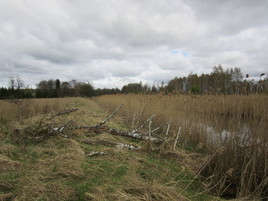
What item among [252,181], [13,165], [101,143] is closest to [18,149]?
[13,165]

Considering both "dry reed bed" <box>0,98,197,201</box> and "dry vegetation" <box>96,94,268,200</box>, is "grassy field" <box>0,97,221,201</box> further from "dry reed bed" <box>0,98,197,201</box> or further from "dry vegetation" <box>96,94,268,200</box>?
"dry vegetation" <box>96,94,268,200</box>

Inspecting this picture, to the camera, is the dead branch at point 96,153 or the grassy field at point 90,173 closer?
the grassy field at point 90,173

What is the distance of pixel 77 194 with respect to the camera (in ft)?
6.75

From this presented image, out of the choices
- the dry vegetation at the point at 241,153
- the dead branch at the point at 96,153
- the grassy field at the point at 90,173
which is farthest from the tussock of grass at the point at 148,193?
the dead branch at the point at 96,153

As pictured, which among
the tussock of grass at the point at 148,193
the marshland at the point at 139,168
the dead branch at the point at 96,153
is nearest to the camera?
the tussock of grass at the point at 148,193

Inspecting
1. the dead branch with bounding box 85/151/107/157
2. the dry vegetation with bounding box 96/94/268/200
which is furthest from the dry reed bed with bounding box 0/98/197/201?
the dry vegetation with bounding box 96/94/268/200

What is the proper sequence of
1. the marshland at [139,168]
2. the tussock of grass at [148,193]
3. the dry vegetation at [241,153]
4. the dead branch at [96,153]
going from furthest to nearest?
the dead branch at [96,153]
the dry vegetation at [241,153]
the marshland at [139,168]
the tussock of grass at [148,193]

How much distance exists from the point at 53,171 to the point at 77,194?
74 cm

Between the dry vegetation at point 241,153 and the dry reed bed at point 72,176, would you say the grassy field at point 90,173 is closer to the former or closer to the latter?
the dry reed bed at point 72,176

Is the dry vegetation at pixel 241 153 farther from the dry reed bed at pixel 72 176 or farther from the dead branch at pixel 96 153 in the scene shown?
the dead branch at pixel 96 153

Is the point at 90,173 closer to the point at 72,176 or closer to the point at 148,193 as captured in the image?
the point at 72,176

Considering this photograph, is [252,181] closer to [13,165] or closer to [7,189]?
[7,189]

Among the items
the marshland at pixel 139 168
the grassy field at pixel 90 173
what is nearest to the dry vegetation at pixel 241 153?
the marshland at pixel 139 168

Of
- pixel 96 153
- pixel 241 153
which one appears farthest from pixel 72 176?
pixel 241 153
